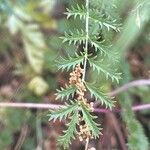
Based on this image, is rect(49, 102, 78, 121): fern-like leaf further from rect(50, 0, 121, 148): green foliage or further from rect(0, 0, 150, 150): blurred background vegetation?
rect(0, 0, 150, 150): blurred background vegetation

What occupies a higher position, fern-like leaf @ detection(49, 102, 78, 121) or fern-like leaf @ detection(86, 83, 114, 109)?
fern-like leaf @ detection(86, 83, 114, 109)

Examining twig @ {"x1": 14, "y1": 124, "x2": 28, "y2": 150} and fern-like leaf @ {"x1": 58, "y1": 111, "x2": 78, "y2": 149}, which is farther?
twig @ {"x1": 14, "y1": 124, "x2": 28, "y2": 150}

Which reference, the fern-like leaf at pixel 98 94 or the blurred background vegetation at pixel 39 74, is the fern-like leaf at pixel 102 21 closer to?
the fern-like leaf at pixel 98 94

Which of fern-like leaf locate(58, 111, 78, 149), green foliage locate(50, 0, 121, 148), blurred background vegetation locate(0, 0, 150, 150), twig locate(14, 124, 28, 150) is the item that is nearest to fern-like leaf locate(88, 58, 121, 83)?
A: green foliage locate(50, 0, 121, 148)

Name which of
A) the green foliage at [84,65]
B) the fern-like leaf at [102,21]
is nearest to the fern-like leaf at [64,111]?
the green foliage at [84,65]

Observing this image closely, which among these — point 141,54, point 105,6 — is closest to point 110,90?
point 141,54

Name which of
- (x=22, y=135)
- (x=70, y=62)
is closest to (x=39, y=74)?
(x=22, y=135)

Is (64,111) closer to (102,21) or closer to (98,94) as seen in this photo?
(98,94)

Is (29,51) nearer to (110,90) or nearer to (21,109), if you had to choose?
(21,109)
